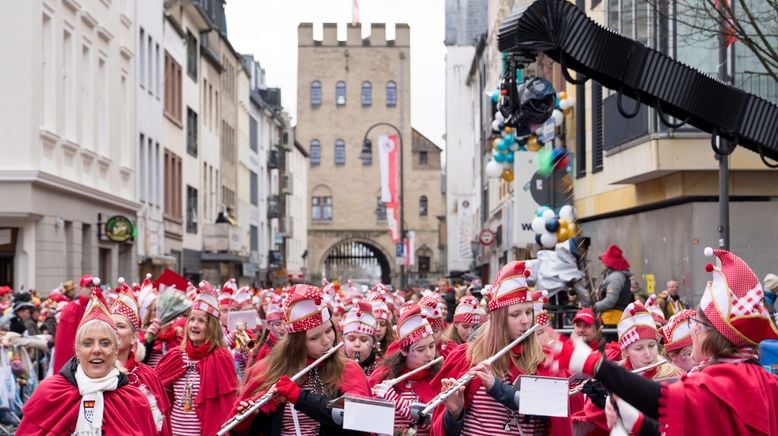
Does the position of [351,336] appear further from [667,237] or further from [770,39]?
[667,237]

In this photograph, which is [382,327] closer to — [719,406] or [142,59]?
[719,406]

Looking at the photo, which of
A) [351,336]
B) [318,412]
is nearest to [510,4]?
[351,336]

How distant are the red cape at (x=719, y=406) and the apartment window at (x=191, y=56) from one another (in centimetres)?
4906

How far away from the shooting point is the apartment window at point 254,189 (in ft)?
255

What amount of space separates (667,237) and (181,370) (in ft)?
48.0

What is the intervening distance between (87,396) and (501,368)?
2132 millimetres

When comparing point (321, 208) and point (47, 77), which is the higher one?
point (321, 208)

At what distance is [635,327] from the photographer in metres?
7.76

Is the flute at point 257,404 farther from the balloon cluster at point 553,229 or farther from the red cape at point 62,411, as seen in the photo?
the balloon cluster at point 553,229

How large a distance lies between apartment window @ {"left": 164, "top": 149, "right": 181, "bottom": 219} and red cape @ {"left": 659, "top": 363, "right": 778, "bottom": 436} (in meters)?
42.8

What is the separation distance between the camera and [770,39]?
19891mm

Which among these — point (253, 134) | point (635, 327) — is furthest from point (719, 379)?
point (253, 134)

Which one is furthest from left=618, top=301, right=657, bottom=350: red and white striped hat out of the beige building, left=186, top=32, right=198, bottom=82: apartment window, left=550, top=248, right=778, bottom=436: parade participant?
the beige building

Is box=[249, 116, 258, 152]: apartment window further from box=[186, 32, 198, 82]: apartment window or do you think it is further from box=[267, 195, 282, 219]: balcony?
box=[186, 32, 198, 82]: apartment window
